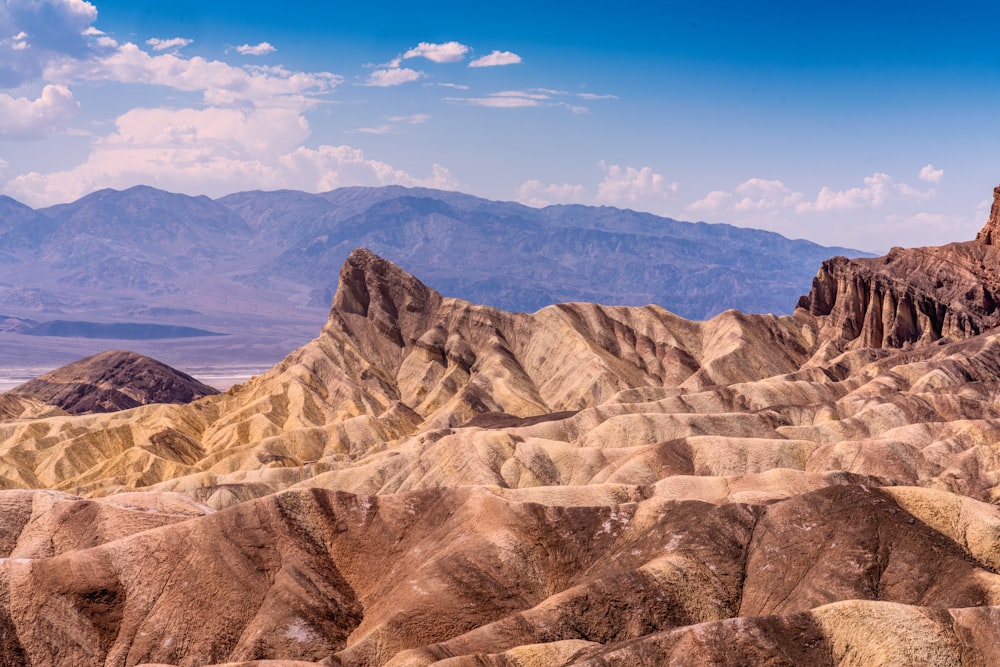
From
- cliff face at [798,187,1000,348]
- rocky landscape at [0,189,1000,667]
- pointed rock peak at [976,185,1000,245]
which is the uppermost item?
pointed rock peak at [976,185,1000,245]

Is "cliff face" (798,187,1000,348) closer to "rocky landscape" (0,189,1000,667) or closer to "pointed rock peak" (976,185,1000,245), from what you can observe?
"pointed rock peak" (976,185,1000,245)

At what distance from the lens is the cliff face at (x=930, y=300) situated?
18388 centimetres

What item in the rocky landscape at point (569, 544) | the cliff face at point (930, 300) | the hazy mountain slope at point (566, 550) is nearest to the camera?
the hazy mountain slope at point (566, 550)

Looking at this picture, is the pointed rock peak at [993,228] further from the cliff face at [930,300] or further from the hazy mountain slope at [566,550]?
the hazy mountain slope at [566,550]

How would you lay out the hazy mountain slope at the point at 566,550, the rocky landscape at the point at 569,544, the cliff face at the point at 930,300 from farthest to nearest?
1. the cliff face at the point at 930,300
2. the rocky landscape at the point at 569,544
3. the hazy mountain slope at the point at 566,550

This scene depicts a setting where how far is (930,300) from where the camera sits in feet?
615

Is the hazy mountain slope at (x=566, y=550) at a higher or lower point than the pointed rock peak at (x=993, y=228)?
lower

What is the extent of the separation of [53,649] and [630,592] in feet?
123

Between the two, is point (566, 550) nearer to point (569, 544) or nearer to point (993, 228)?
point (569, 544)

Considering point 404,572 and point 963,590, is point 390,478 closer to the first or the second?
point 404,572

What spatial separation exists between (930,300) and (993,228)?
19.9m

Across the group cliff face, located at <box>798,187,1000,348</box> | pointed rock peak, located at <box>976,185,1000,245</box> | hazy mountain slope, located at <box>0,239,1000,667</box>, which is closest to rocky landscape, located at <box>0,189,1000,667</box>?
hazy mountain slope, located at <box>0,239,1000,667</box>

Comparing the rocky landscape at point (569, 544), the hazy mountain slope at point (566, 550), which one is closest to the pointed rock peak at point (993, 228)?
the rocky landscape at point (569, 544)

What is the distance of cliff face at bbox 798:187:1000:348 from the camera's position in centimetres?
18388
